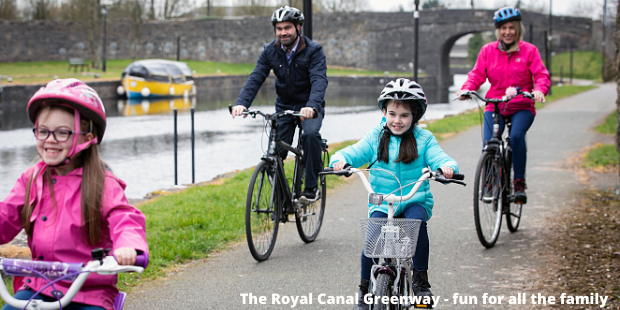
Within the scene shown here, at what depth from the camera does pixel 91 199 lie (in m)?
2.68

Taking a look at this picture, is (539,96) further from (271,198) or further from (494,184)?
(271,198)

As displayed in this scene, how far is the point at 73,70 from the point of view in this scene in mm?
44438

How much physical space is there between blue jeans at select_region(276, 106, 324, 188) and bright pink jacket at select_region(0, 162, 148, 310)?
10.4 ft

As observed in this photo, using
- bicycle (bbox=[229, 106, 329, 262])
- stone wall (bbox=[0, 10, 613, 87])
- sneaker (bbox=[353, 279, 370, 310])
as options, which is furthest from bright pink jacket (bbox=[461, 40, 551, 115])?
stone wall (bbox=[0, 10, 613, 87])

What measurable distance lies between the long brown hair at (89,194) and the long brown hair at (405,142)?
164 cm

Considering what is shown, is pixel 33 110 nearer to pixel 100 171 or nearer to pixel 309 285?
pixel 100 171

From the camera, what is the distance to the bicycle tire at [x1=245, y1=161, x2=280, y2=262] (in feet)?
17.1

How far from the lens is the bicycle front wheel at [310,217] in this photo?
5.94 meters

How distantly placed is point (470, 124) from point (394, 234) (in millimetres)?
14701

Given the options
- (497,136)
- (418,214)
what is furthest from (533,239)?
(418,214)

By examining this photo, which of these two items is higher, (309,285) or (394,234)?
(394,234)

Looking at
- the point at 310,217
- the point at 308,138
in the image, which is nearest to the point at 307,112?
the point at 308,138

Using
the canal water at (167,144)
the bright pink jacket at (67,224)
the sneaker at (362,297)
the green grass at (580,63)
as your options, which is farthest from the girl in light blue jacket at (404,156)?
the green grass at (580,63)

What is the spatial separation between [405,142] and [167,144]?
492 inches
